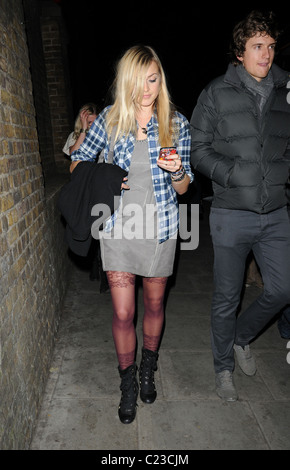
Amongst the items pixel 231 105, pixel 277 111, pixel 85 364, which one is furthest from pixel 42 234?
pixel 277 111

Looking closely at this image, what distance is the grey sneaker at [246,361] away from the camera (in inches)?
117

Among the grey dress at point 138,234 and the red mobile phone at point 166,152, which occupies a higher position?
the red mobile phone at point 166,152

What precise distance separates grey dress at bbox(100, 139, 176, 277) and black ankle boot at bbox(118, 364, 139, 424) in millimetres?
753

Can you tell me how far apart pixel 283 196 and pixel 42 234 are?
1.93 m

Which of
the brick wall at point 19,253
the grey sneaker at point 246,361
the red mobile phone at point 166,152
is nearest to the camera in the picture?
the brick wall at point 19,253

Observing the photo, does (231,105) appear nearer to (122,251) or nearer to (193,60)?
(122,251)

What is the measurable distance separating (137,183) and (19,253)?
87 cm

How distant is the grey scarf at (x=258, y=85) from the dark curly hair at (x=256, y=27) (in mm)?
145

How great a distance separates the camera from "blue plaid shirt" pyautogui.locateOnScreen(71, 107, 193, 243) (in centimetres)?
233

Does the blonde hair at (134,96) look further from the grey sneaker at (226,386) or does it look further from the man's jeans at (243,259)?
the grey sneaker at (226,386)

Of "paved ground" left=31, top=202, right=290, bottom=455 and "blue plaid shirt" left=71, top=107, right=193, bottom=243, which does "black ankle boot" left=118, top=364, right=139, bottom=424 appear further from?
"blue plaid shirt" left=71, top=107, right=193, bottom=243

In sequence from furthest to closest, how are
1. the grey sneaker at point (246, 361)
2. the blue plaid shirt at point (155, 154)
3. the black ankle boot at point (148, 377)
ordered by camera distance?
the grey sneaker at point (246, 361) < the black ankle boot at point (148, 377) < the blue plaid shirt at point (155, 154)

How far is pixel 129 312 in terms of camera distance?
252cm

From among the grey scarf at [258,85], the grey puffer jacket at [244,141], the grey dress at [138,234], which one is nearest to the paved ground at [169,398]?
the grey dress at [138,234]
